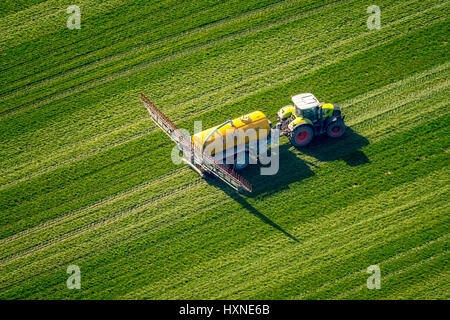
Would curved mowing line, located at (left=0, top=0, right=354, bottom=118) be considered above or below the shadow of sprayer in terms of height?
above

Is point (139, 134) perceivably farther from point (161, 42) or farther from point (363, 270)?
point (363, 270)

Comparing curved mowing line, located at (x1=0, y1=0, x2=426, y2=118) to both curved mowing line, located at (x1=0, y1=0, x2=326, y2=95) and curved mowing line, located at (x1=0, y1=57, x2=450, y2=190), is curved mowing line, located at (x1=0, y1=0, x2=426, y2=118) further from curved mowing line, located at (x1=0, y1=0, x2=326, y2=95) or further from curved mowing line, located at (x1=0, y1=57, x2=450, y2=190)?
curved mowing line, located at (x1=0, y1=57, x2=450, y2=190)

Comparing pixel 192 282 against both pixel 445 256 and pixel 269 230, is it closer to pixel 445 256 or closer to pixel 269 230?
pixel 269 230

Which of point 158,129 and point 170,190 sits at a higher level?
point 158,129

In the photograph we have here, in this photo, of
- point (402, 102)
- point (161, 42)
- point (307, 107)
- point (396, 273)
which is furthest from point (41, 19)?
point (396, 273)

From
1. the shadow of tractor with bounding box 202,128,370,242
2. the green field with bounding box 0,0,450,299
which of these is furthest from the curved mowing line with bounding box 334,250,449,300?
the shadow of tractor with bounding box 202,128,370,242
